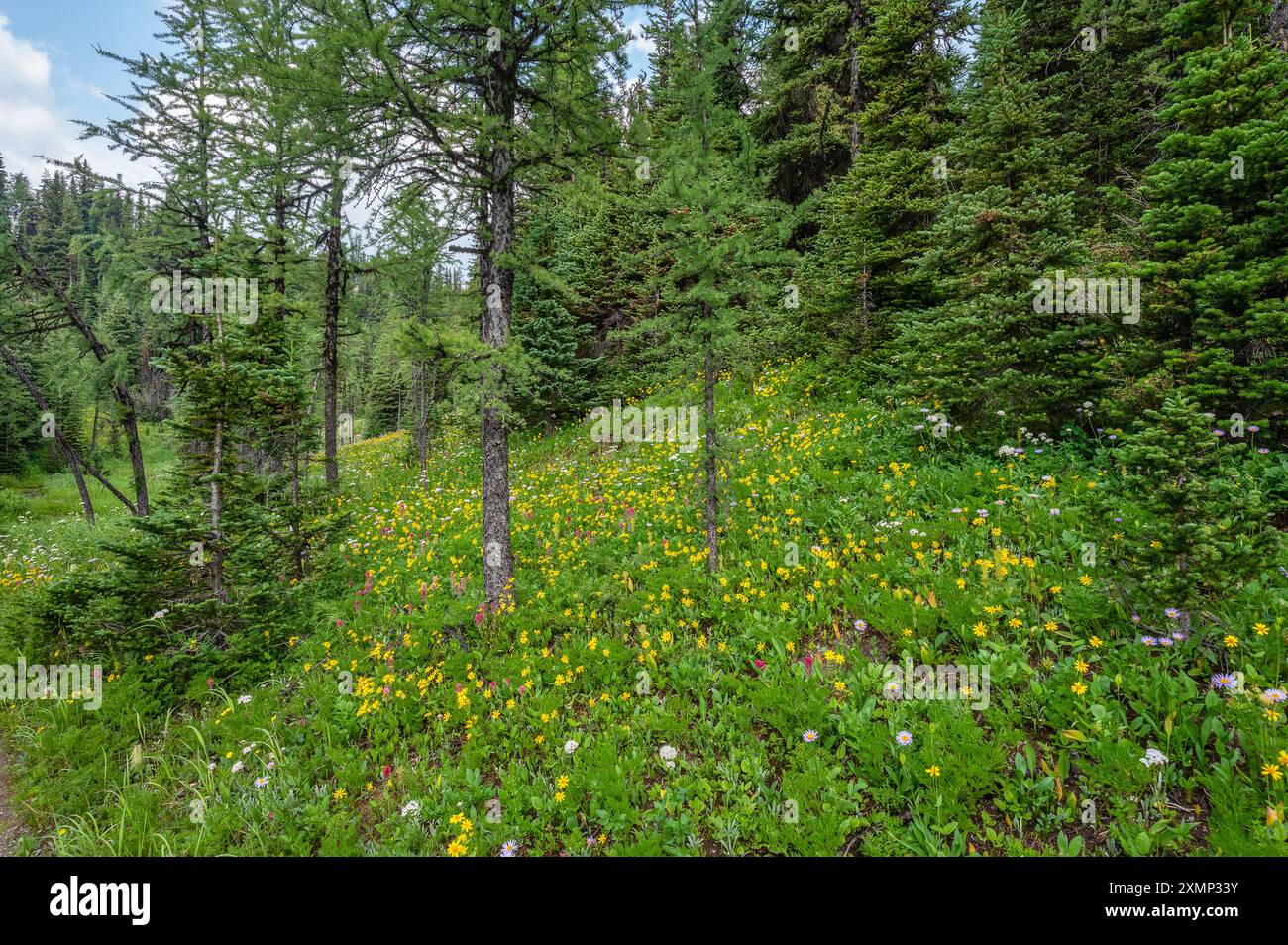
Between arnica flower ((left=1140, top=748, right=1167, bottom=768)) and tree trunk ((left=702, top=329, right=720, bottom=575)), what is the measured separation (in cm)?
392

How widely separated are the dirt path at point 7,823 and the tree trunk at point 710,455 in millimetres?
7946

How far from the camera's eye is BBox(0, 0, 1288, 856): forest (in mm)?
3619

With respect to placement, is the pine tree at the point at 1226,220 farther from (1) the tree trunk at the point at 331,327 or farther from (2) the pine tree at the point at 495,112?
(1) the tree trunk at the point at 331,327

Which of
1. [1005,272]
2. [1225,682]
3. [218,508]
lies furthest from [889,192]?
[218,508]

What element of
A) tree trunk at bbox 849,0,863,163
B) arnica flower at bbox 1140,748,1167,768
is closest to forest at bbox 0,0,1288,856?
arnica flower at bbox 1140,748,1167,768

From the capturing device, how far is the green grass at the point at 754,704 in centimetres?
329

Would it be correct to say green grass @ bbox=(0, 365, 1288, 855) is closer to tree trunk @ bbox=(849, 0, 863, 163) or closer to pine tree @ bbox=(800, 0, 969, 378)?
pine tree @ bbox=(800, 0, 969, 378)

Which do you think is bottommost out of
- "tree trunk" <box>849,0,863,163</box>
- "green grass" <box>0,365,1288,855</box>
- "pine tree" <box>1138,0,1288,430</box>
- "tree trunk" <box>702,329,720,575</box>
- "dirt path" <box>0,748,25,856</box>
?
"dirt path" <box>0,748,25,856</box>

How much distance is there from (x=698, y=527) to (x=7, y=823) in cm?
869

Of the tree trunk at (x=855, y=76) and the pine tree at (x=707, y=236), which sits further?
the tree trunk at (x=855, y=76)

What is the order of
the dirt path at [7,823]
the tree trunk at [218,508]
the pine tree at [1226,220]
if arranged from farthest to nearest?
the tree trunk at [218,508]
the pine tree at [1226,220]
the dirt path at [7,823]

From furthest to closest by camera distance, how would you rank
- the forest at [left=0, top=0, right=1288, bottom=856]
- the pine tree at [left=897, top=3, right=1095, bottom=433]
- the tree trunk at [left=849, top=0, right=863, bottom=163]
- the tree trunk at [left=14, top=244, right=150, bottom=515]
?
1. the tree trunk at [left=849, top=0, right=863, bottom=163]
2. the tree trunk at [left=14, top=244, right=150, bottom=515]
3. the pine tree at [left=897, top=3, right=1095, bottom=433]
4. the forest at [left=0, top=0, right=1288, bottom=856]

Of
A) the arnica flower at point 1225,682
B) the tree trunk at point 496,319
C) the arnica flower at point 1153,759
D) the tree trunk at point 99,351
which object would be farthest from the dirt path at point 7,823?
the arnica flower at point 1225,682

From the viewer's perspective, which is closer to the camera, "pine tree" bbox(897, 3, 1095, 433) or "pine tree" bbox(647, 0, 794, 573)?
"pine tree" bbox(647, 0, 794, 573)
